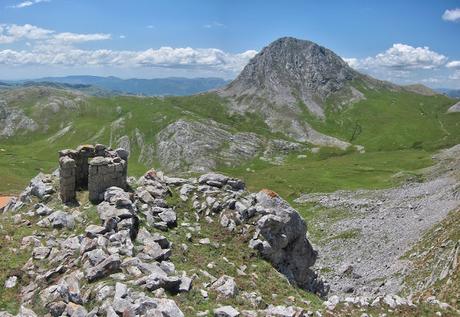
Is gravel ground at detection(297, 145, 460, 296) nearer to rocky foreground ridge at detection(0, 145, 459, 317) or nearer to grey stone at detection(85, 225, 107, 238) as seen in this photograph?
rocky foreground ridge at detection(0, 145, 459, 317)

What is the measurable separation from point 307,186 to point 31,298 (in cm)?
10674

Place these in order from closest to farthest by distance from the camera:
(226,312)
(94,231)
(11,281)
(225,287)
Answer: (226,312)
(225,287)
(11,281)
(94,231)

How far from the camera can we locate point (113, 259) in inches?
1040

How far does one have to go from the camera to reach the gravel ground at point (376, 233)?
5356cm

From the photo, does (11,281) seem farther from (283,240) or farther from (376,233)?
(376,233)

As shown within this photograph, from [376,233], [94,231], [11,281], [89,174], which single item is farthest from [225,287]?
[376,233]

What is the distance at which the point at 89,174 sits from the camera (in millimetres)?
38062

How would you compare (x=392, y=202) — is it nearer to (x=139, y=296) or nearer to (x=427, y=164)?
(x=139, y=296)

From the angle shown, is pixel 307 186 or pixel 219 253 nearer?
pixel 219 253

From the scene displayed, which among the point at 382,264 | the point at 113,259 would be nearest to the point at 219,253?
the point at 113,259

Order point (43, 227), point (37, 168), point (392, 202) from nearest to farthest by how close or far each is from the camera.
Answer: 1. point (43, 227)
2. point (392, 202)
3. point (37, 168)

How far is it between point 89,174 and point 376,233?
47082 millimetres

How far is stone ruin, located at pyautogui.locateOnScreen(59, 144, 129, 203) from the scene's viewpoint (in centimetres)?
3822

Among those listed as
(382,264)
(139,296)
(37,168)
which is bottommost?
(37,168)
